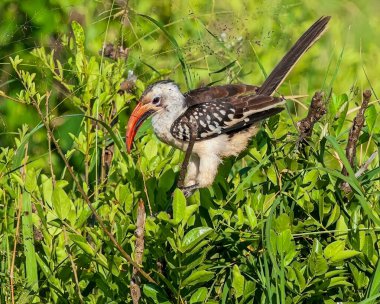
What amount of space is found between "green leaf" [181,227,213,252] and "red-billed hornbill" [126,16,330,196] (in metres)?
1.07

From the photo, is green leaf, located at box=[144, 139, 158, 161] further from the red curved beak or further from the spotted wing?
the spotted wing

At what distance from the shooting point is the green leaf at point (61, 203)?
11.6 feet

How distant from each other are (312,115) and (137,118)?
3.47 ft

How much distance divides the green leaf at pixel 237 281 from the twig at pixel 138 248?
35 centimetres

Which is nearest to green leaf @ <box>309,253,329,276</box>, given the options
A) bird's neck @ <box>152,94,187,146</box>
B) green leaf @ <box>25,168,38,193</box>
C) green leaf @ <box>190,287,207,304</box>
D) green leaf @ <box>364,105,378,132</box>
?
green leaf @ <box>190,287,207,304</box>

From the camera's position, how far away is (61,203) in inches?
139

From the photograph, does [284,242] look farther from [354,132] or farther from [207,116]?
[207,116]

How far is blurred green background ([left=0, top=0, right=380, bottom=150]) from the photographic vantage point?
4699 mm

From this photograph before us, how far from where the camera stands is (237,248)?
3600mm

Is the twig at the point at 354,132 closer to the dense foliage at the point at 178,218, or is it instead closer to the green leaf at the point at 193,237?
the dense foliage at the point at 178,218

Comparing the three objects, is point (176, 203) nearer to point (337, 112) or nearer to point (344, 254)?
point (344, 254)

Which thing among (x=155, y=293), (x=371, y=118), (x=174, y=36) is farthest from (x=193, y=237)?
(x=174, y=36)

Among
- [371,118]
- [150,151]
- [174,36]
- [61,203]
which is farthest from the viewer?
[174,36]

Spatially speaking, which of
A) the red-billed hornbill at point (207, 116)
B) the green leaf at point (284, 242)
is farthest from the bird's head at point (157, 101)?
the green leaf at point (284, 242)
